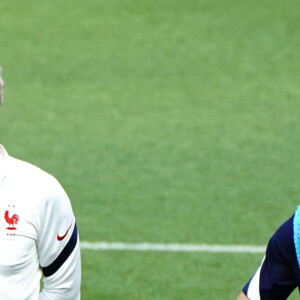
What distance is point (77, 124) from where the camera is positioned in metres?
8.77

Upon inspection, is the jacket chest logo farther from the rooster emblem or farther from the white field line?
the white field line

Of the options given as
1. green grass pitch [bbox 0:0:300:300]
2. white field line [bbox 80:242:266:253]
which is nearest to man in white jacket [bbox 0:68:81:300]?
green grass pitch [bbox 0:0:300:300]

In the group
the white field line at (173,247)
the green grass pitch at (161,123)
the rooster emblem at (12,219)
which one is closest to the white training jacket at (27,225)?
the rooster emblem at (12,219)

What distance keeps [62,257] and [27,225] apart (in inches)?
10.1

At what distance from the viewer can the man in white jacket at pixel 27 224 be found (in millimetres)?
3596

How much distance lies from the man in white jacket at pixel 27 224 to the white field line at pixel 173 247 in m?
3.19

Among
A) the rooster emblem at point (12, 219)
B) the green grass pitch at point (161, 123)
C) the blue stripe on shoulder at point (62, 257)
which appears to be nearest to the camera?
the rooster emblem at point (12, 219)

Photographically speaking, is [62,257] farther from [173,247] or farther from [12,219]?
[173,247]

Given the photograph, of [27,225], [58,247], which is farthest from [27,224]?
[58,247]

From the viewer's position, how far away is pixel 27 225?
3.62 m

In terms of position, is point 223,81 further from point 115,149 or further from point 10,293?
point 10,293

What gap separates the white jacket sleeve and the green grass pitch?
97.7 inches

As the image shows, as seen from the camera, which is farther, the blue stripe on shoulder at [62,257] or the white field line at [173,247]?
the white field line at [173,247]

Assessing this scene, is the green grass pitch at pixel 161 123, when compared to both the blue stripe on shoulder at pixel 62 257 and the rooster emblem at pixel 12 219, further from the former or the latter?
the rooster emblem at pixel 12 219
